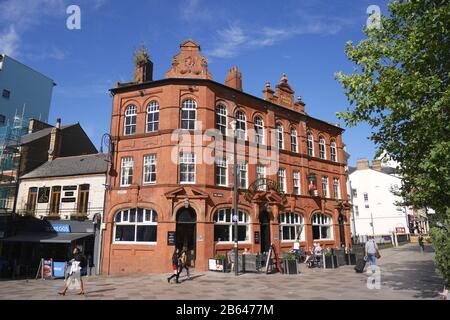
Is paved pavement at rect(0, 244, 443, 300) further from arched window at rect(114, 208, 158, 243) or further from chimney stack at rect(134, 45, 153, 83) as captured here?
chimney stack at rect(134, 45, 153, 83)

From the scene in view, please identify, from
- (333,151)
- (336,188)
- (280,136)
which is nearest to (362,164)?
(333,151)

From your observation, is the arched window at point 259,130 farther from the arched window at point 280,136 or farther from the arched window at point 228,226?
the arched window at point 228,226

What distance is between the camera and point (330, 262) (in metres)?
20.7

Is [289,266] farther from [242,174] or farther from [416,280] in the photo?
[242,174]

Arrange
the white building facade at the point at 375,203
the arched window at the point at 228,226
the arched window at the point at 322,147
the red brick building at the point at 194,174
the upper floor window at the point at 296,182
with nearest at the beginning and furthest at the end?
the red brick building at the point at 194,174 → the arched window at the point at 228,226 → the upper floor window at the point at 296,182 → the arched window at the point at 322,147 → the white building facade at the point at 375,203

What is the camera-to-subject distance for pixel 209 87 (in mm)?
22141

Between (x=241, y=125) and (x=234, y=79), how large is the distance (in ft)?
12.2

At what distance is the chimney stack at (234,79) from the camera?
81.4 ft

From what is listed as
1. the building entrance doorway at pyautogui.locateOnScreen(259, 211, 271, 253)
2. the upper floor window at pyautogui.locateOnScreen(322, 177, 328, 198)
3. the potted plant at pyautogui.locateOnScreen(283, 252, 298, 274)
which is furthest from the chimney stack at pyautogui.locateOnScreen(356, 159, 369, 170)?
the potted plant at pyautogui.locateOnScreen(283, 252, 298, 274)

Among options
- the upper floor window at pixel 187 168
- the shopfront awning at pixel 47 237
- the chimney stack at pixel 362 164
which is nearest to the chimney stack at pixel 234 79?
the upper floor window at pixel 187 168

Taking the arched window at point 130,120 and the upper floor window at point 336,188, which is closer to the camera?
the arched window at point 130,120

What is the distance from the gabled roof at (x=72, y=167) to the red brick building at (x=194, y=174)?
371 cm

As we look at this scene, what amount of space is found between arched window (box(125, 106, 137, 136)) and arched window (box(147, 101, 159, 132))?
Answer: 1146mm

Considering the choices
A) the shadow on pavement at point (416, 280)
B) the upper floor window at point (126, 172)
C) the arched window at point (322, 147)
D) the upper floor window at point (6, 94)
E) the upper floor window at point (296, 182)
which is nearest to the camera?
the shadow on pavement at point (416, 280)
